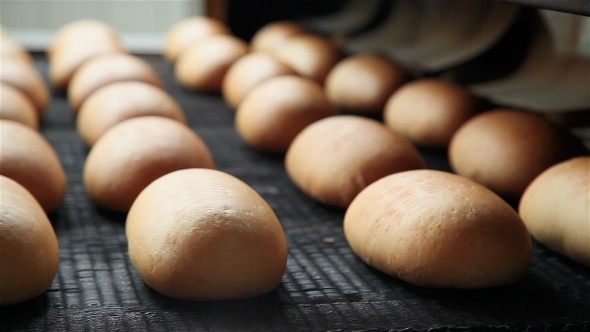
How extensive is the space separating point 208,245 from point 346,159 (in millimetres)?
458

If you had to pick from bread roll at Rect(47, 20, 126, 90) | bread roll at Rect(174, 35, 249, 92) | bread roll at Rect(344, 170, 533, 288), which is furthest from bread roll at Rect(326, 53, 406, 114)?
bread roll at Rect(344, 170, 533, 288)

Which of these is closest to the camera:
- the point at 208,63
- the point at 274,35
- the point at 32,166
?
the point at 32,166

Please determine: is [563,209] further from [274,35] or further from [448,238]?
[274,35]

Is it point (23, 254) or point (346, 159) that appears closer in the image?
point (23, 254)

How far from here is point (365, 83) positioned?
2043 mm

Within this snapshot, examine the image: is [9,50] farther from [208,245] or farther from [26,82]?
[208,245]

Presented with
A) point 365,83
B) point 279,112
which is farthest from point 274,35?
point 279,112

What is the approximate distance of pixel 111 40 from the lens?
249 centimetres

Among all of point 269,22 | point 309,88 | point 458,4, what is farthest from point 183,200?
point 269,22

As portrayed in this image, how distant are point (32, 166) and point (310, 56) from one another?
4.17ft

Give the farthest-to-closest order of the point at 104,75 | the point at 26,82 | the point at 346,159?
the point at 104,75
the point at 26,82
the point at 346,159

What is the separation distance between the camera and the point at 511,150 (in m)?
1.41

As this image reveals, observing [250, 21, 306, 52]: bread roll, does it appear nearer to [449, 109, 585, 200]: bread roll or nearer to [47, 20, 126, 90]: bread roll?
[47, 20, 126, 90]: bread roll

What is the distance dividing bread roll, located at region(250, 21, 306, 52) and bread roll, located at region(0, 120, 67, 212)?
137cm
